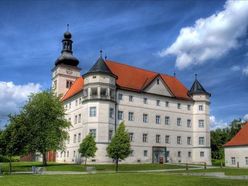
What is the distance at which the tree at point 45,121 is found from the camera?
50656 mm

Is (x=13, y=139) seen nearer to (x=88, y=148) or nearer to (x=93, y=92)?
(x=88, y=148)

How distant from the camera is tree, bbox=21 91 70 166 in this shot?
50.7 metres

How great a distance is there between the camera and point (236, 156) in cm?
6178

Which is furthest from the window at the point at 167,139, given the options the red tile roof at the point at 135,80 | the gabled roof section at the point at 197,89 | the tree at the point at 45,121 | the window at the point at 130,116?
the tree at the point at 45,121

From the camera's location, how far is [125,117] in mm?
57312

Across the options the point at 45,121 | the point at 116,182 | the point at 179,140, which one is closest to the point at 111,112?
the point at 45,121

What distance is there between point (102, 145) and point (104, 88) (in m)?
8.38

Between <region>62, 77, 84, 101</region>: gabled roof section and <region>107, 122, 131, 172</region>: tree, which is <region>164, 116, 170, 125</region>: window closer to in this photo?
<region>62, 77, 84, 101</region>: gabled roof section

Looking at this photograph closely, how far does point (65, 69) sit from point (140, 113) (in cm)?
2217

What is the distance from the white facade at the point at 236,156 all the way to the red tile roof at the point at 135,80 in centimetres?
1183

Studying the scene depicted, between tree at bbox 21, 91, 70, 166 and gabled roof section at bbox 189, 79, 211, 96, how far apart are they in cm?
2543

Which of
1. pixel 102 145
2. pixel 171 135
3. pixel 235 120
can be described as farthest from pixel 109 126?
pixel 235 120

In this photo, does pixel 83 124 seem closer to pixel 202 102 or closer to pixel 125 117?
pixel 125 117

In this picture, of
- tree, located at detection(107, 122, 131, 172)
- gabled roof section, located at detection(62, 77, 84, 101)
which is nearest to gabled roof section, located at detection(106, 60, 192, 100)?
gabled roof section, located at detection(62, 77, 84, 101)
